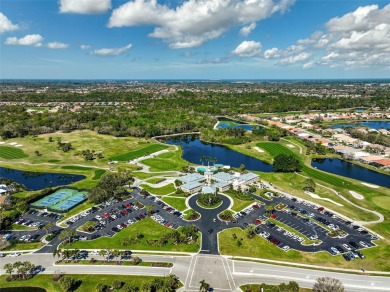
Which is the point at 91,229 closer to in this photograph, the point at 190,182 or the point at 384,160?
the point at 190,182

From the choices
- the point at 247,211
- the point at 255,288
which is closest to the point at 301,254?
the point at 255,288

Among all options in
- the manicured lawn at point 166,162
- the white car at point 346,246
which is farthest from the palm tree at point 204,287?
the manicured lawn at point 166,162

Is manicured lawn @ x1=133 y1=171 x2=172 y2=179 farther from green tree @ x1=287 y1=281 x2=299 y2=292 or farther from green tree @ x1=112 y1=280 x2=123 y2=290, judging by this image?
green tree @ x1=287 y1=281 x2=299 y2=292

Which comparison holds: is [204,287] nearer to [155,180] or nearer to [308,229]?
[308,229]

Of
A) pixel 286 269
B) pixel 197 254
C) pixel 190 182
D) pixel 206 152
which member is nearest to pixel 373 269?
pixel 286 269

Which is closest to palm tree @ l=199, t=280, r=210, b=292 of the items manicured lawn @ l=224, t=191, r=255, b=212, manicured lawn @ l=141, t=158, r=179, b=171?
manicured lawn @ l=224, t=191, r=255, b=212
